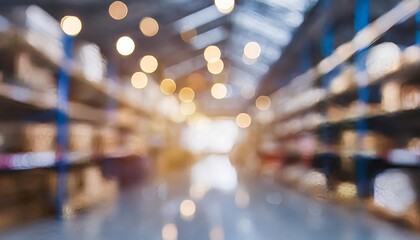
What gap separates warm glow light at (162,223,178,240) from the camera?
3633mm

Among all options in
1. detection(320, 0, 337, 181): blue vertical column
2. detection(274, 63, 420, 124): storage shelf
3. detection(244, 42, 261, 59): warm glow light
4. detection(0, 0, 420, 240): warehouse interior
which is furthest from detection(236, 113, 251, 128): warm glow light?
detection(320, 0, 337, 181): blue vertical column

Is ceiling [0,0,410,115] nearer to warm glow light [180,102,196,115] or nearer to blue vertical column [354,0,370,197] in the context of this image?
blue vertical column [354,0,370,197]

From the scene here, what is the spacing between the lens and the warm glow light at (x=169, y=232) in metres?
3.63

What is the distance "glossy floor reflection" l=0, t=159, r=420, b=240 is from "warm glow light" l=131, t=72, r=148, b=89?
511 cm

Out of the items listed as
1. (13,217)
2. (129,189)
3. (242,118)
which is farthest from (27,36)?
(242,118)

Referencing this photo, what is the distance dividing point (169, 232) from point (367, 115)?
2375 millimetres

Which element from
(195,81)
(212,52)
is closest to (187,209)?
(212,52)

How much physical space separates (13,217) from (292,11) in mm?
6709

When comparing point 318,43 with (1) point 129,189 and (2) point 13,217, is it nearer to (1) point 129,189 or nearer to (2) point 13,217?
(1) point 129,189

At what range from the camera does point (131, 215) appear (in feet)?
16.6

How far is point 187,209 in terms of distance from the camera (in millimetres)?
5680

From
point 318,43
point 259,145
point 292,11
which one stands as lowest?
point 259,145

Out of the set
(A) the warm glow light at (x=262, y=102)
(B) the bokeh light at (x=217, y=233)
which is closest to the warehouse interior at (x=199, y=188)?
(B) the bokeh light at (x=217, y=233)

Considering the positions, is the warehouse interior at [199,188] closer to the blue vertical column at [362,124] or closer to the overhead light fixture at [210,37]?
the blue vertical column at [362,124]
